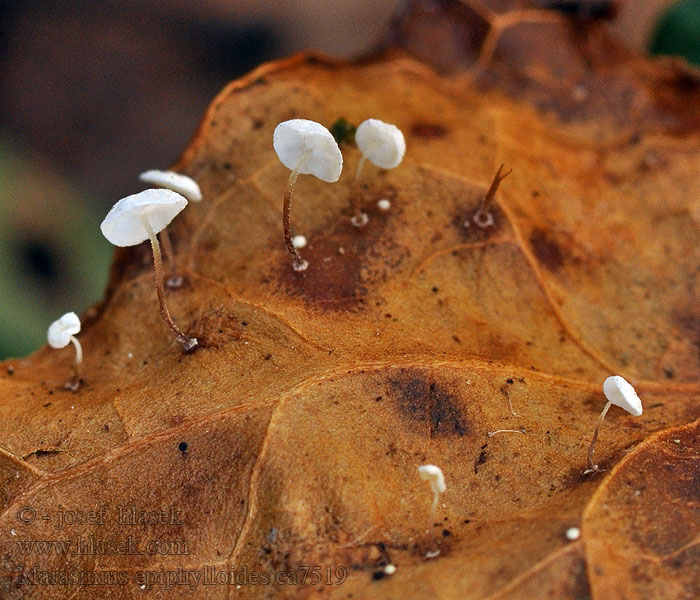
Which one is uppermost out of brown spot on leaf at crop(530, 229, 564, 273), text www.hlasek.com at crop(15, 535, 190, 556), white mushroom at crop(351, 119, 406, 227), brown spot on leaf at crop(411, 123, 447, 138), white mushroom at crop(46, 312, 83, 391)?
white mushroom at crop(351, 119, 406, 227)

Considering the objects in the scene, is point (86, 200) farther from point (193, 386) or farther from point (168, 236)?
point (193, 386)

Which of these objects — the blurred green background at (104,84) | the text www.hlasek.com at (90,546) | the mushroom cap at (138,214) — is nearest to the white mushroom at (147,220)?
the mushroom cap at (138,214)

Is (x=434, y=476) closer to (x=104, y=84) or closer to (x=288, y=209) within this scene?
(x=288, y=209)

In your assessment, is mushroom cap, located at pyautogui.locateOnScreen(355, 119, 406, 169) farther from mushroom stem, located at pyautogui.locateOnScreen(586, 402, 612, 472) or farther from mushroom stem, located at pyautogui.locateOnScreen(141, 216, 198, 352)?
mushroom stem, located at pyautogui.locateOnScreen(586, 402, 612, 472)

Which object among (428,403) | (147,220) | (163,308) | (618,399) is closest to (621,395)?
(618,399)

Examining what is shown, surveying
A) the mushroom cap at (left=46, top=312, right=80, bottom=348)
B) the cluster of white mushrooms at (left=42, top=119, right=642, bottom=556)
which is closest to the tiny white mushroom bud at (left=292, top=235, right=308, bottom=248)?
the cluster of white mushrooms at (left=42, top=119, right=642, bottom=556)

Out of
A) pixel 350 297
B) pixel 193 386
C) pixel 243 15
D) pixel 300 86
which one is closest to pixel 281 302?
pixel 350 297

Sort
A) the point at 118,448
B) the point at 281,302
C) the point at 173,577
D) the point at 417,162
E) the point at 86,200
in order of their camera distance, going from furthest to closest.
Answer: the point at 86,200
the point at 417,162
the point at 281,302
the point at 118,448
the point at 173,577
